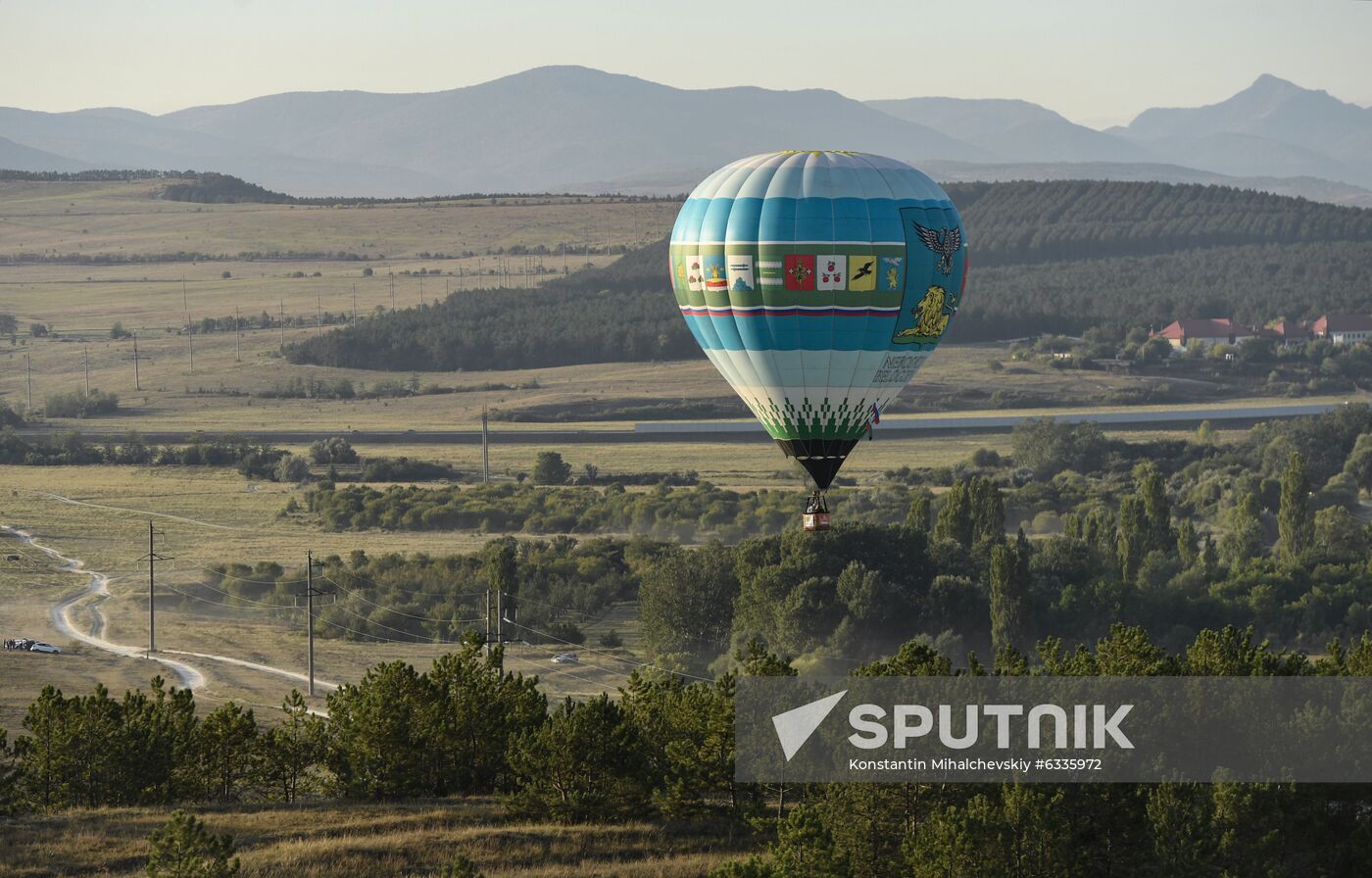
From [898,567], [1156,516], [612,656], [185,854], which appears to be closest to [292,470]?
[612,656]

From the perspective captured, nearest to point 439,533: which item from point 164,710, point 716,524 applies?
point 716,524

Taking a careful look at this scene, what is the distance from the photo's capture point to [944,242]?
138 feet

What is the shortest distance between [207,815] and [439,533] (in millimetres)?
54440

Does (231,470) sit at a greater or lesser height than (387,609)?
lesser

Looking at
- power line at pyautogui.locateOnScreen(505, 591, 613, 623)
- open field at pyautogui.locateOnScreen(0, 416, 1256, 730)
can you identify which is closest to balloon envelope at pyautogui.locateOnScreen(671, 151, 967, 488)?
open field at pyautogui.locateOnScreen(0, 416, 1256, 730)

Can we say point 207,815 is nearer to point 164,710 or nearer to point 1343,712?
point 164,710

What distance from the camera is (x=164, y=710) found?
40656mm

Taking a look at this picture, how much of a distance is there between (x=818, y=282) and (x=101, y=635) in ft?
115

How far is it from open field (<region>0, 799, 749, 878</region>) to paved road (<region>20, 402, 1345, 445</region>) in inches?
3281

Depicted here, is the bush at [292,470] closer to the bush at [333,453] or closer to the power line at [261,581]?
the bush at [333,453]

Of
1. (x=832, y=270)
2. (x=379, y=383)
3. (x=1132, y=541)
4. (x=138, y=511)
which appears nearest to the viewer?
(x=832, y=270)

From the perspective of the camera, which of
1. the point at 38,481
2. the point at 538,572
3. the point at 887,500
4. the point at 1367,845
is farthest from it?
the point at 38,481

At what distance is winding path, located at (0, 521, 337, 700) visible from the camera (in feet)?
189

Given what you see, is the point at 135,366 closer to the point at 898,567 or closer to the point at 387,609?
the point at 387,609
